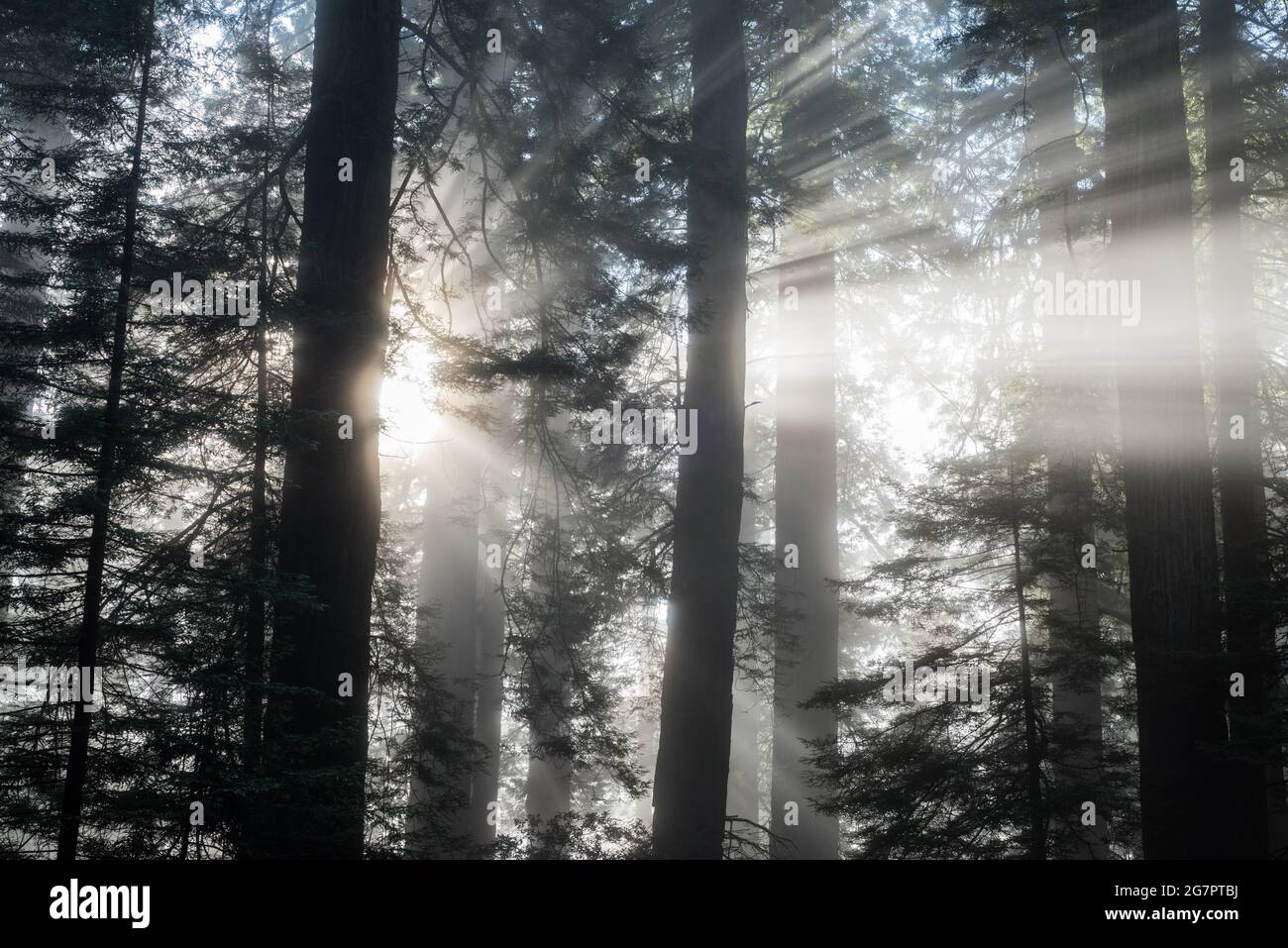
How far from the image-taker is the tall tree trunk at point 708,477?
30.3 feet

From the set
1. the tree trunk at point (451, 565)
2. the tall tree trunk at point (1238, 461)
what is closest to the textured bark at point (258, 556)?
the tall tree trunk at point (1238, 461)

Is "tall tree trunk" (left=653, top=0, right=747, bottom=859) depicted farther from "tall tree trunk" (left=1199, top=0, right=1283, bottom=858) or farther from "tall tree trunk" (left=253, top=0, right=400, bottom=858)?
"tall tree trunk" (left=1199, top=0, right=1283, bottom=858)

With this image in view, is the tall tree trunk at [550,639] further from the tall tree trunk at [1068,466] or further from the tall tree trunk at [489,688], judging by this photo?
the tall tree trunk at [1068,466]

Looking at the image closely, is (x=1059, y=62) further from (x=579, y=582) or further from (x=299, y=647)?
(x=299, y=647)

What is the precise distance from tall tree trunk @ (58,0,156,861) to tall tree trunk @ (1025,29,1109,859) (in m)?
6.71

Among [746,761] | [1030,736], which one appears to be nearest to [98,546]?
[1030,736]

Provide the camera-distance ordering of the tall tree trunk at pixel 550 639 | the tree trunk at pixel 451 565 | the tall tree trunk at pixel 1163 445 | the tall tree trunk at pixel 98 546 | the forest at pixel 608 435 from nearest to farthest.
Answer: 1. the tall tree trunk at pixel 98 546
2. the forest at pixel 608 435
3. the tall tree trunk at pixel 1163 445
4. the tall tree trunk at pixel 550 639
5. the tree trunk at pixel 451 565

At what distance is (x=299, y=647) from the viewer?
21.1 feet

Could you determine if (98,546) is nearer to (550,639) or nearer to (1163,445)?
(550,639)

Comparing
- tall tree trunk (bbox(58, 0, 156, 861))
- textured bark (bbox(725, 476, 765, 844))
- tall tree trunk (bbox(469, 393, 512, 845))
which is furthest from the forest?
textured bark (bbox(725, 476, 765, 844))

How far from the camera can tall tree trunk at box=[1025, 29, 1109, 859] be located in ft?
24.5

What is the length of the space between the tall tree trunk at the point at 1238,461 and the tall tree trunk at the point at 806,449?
4.71 m

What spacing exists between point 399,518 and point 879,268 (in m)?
10.7
